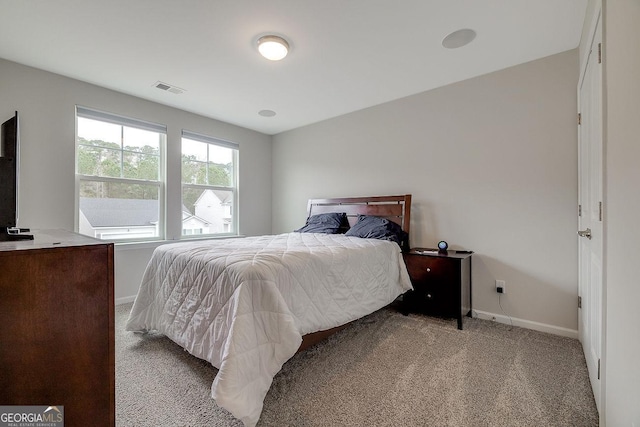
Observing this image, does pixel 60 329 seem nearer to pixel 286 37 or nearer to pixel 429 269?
pixel 286 37

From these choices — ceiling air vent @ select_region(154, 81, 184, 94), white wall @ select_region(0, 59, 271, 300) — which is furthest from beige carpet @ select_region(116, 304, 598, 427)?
ceiling air vent @ select_region(154, 81, 184, 94)

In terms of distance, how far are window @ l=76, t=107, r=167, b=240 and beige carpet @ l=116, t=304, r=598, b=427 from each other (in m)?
1.47

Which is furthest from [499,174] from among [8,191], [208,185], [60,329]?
[208,185]

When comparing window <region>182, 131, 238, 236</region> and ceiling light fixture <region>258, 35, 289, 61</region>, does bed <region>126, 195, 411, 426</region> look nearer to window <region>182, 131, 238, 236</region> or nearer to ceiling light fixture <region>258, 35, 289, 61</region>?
ceiling light fixture <region>258, 35, 289, 61</region>

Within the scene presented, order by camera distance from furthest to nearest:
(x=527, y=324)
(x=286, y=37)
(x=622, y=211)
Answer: (x=527, y=324) < (x=286, y=37) < (x=622, y=211)

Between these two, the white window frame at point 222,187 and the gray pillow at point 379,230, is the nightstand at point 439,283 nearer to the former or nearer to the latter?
the gray pillow at point 379,230

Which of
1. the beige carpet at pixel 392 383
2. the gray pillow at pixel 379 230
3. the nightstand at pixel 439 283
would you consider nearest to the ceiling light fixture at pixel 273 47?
the gray pillow at pixel 379 230

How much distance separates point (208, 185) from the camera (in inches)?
162

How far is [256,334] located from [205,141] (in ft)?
11.1

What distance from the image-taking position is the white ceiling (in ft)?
6.15

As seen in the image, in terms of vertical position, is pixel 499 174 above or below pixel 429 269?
Result: above

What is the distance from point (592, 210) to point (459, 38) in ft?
5.14

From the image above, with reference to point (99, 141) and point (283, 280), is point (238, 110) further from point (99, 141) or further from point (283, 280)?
point (283, 280)

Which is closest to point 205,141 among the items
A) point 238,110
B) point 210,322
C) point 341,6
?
point 238,110
